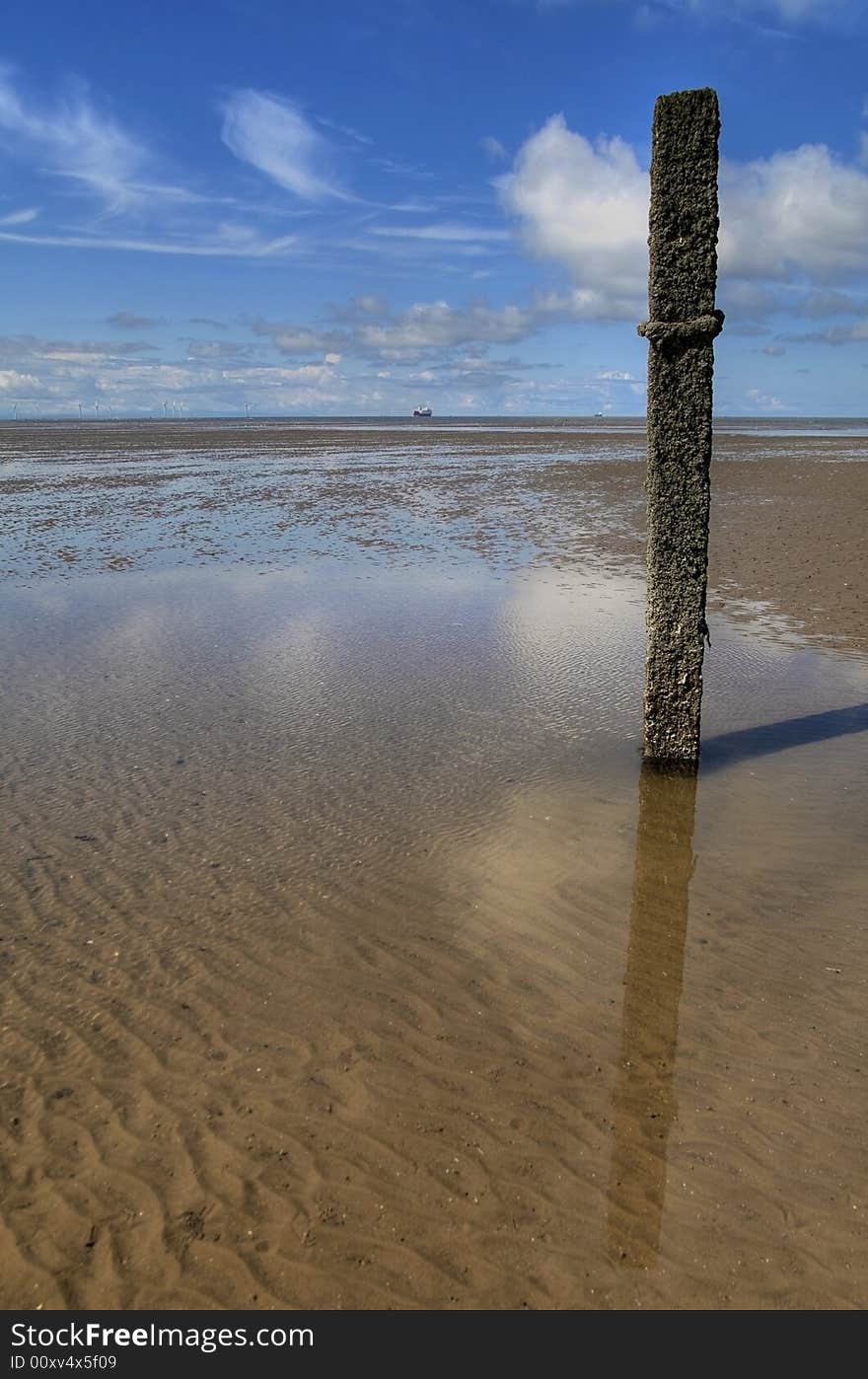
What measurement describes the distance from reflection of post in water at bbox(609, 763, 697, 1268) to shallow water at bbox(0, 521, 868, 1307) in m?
0.02

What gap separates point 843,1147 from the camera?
388cm

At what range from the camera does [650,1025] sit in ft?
15.3

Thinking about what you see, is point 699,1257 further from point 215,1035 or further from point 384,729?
point 384,729

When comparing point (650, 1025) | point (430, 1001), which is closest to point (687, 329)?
point (650, 1025)

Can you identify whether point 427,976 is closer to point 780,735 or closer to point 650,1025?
point 650,1025

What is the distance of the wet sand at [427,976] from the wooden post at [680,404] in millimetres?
765

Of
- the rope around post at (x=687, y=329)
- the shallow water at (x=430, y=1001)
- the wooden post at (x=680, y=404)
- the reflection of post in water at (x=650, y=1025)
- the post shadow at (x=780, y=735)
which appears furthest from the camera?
the post shadow at (x=780, y=735)

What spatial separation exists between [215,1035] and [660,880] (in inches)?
121

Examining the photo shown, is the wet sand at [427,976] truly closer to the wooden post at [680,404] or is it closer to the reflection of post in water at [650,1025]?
the reflection of post in water at [650,1025]

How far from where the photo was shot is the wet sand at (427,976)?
137 inches

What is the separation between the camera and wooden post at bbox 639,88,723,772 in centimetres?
670

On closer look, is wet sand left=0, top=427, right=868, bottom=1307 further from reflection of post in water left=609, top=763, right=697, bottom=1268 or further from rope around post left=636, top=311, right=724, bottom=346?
rope around post left=636, top=311, right=724, bottom=346

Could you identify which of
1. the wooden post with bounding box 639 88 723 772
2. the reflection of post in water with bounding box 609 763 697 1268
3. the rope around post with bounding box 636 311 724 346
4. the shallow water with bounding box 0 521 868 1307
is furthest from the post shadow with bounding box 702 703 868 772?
the rope around post with bounding box 636 311 724 346

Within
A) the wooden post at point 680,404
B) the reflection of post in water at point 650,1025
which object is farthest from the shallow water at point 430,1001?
the wooden post at point 680,404
